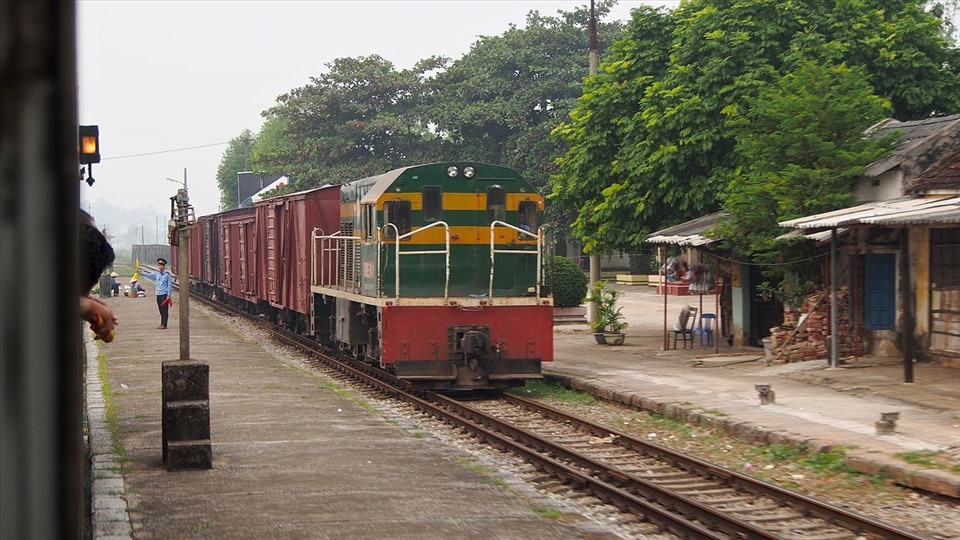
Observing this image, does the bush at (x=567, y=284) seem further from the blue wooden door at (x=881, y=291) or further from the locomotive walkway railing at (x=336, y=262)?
the blue wooden door at (x=881, y=291)

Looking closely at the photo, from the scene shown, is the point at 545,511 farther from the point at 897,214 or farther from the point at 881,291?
the point at 881,291

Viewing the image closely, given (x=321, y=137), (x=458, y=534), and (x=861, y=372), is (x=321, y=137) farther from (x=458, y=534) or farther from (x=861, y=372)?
(x=458, y=534)

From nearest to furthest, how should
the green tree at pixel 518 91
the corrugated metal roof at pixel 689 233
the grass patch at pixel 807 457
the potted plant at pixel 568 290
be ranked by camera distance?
1. the grass patch at pixel 807 457
2. the corrugated metal roof at pixel 689 233
3. the potted plant at pixel 568 290
4. the green tree at pixel 518 91

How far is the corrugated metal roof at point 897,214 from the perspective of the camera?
1271 cm

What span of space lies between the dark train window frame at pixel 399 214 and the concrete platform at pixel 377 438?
2.56m

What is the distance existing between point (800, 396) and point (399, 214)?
19.9 feet

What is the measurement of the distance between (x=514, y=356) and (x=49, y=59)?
13778 millimetres

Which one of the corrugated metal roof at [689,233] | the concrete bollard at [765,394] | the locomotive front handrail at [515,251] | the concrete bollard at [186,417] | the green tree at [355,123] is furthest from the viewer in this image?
the green tree at [355,123]

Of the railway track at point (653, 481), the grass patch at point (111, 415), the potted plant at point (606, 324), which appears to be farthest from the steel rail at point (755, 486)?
the potted plant at point (606, 324)

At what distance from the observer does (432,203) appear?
1546cm

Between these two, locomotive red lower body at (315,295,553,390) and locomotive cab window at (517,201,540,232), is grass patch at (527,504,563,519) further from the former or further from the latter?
locomotive cab window at (517,201,540,232)

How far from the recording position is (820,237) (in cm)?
1673

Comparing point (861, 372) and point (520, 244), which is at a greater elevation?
point (520, 244)

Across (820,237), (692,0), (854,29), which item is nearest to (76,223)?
(820,237)
